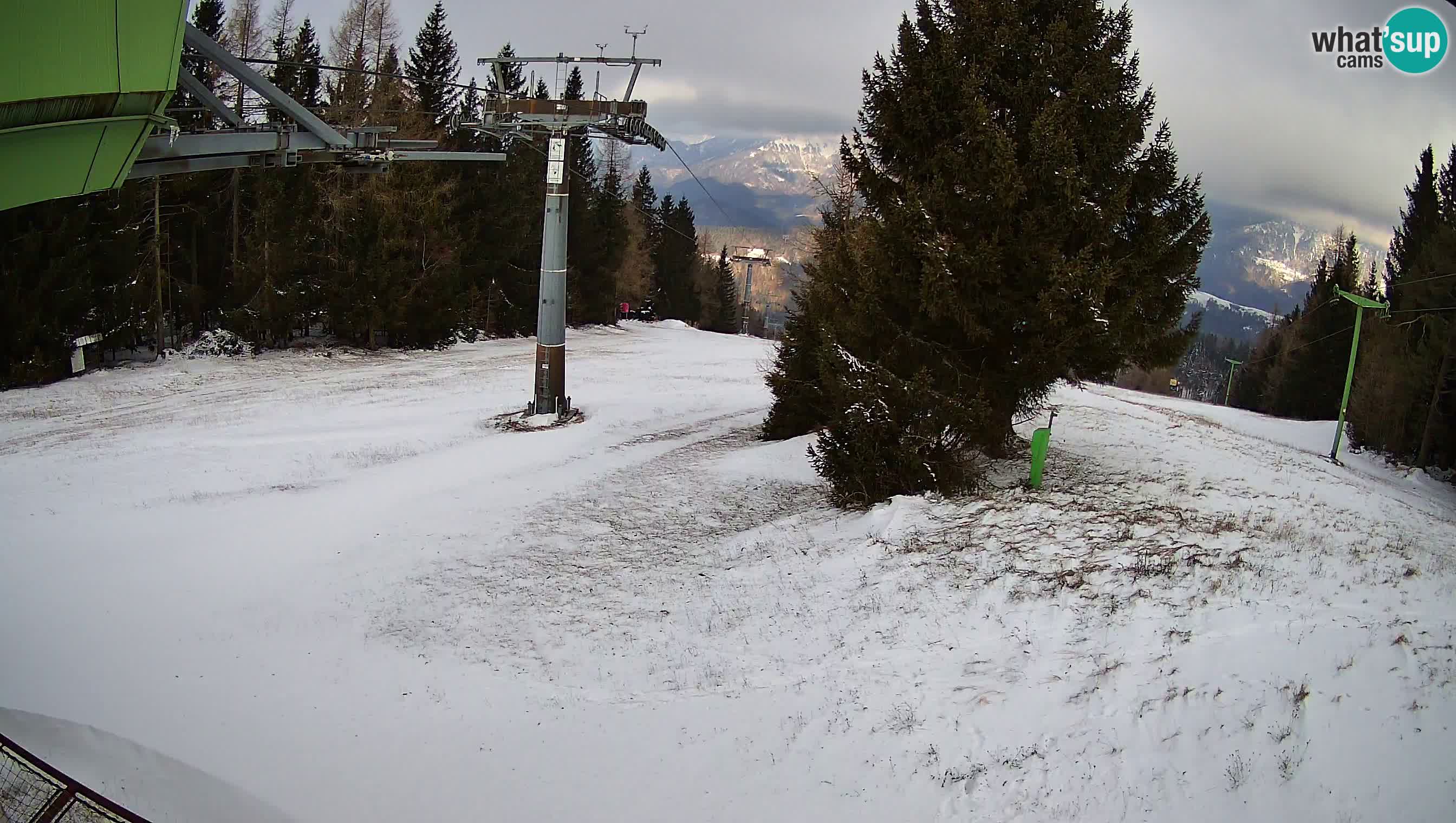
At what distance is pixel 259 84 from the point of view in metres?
7.53

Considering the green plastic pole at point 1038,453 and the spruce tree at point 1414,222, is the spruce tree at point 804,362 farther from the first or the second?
the spruce tree at point 1414,222

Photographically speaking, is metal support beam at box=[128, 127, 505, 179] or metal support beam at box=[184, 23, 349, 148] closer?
metal support beam at box=[184, 23, 349, 148]

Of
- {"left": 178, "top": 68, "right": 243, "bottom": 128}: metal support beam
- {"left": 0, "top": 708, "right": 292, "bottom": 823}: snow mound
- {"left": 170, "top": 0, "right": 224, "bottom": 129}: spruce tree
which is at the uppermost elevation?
{"left": 170, "top": 0, "right": 224, "bottom": 129}: spruce tree

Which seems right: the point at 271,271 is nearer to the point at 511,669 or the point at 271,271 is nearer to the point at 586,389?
the point at 586,389

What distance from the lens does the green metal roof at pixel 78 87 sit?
3.81 metres

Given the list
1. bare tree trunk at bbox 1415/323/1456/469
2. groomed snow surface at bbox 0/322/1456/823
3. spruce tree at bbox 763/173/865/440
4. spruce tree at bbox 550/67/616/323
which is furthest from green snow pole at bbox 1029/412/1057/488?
spruce tree at bbox 550/67/616/323

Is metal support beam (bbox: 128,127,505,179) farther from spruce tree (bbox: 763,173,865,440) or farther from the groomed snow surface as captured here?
spruce tree (bbox: 763,173,865,440)

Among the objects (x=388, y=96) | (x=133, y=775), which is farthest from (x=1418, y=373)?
(x=388, y=96)

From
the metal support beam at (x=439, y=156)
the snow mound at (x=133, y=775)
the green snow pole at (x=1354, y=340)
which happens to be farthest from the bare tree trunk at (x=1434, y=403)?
the snow mound at (x=133, y=775)

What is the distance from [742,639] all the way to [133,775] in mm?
5500

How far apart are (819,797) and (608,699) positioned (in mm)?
2511

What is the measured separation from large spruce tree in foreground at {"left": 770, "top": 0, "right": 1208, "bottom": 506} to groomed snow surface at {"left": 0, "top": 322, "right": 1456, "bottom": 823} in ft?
4.63

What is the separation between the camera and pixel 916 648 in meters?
8.01

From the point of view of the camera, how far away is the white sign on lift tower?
20375 millimetres
